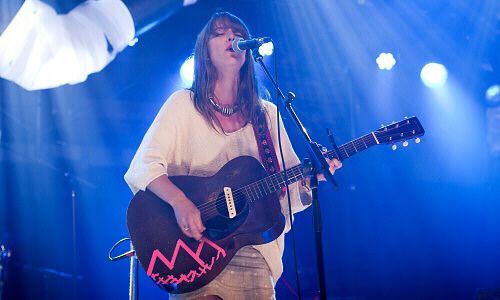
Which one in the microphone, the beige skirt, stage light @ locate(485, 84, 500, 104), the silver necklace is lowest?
the beige skirt

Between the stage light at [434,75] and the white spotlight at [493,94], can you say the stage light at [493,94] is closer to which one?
the white spotlight at [493,94]

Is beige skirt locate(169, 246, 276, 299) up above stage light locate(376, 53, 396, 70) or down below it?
below

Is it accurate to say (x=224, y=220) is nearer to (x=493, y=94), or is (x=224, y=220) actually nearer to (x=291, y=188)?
(x=291, y=188)

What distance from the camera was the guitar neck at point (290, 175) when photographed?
315 centimetres

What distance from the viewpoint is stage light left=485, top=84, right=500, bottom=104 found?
23.1 ft

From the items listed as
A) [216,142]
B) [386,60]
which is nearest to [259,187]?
[216,142]

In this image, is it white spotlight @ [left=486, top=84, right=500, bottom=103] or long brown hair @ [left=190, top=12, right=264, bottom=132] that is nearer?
long brown hair @ [left=190, top=12, right=264, bottom=132]

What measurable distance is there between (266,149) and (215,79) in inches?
27.1

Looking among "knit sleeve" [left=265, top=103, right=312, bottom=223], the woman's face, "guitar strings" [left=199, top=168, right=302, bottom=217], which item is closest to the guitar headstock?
"knit sleeve" [left=265, top=103, right=312, bottom=223]

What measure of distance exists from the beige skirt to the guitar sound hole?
18 cm

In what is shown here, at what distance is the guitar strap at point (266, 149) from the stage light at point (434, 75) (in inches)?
177

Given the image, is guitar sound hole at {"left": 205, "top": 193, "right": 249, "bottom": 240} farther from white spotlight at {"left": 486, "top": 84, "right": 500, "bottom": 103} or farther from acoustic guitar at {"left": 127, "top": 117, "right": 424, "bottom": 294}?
white spotlight at {"left": 486, "top": 84, "right": 500, "bottom": 103}

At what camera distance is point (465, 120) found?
23.4 feet

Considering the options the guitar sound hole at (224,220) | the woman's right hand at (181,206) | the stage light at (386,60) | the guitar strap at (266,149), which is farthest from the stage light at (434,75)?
the woman's right hand at (181,206)
